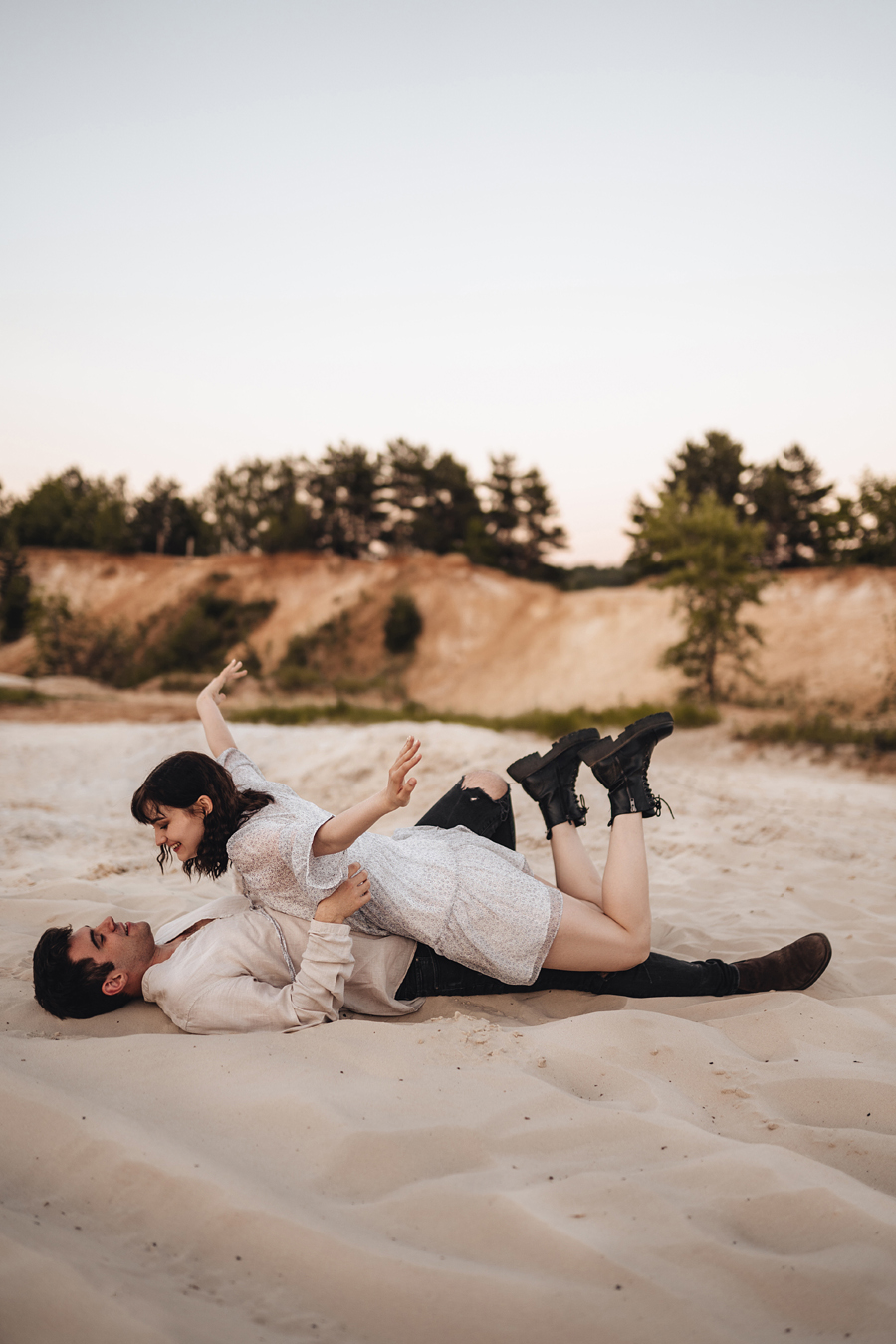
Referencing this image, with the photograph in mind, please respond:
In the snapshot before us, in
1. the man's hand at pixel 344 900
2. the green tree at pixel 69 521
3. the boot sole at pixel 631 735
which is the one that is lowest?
the man's hand at pixel 344 900

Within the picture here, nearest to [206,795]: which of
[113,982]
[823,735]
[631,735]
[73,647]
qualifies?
[113,982]

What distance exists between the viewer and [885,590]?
21.5m

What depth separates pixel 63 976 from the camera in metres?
2.63

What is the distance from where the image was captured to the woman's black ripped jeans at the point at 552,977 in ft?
9.15

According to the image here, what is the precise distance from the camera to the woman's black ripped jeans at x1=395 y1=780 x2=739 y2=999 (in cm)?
279

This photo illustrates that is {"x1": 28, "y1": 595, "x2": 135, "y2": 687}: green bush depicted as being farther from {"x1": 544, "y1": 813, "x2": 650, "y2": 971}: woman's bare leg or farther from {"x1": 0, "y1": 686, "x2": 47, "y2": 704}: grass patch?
{"x1": 544, "y1": 813, "x2": 650, "y2": 971}: woman's bare leg

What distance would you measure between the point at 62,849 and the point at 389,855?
3865mm

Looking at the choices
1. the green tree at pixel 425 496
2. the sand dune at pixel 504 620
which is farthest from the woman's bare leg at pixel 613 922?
the green tree at pixel 425 496

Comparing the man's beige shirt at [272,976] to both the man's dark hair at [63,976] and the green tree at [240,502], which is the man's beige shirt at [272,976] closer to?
the man's dark hair at [63,976]

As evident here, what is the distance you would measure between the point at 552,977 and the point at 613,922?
33 cm

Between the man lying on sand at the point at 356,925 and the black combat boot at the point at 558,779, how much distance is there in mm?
202

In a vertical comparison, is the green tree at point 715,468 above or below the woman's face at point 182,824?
above

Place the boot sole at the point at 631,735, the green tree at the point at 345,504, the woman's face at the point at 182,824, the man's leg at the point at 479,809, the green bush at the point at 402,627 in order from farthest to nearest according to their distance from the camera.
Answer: the green tree at the point at 345,504
the green bush at the point at 402,627
the man's leg at the point at 479,809
the boot sole at the point at 631,735
the woman's face at the point at 182,824

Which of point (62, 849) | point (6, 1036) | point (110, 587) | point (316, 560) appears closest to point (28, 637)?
point (110, 587)
